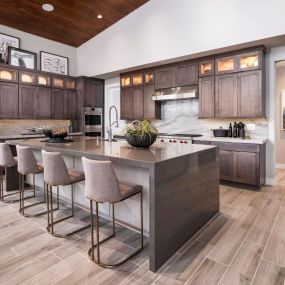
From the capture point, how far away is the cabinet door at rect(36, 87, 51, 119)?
6066mm

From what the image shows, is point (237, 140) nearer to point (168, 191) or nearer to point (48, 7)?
point (168, 191)

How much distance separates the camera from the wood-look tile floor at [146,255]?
1783 mm

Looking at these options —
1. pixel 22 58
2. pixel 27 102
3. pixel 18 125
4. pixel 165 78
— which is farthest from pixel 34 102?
pixel 165 78

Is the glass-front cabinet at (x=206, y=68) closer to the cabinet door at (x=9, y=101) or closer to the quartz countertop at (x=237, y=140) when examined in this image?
the quartz countertop at (x=237, y=140)

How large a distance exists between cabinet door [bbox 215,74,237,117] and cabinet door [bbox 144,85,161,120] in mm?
1638

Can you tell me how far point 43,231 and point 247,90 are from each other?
4023 mm

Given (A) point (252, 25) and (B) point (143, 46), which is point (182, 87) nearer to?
(B) point (143, 46)

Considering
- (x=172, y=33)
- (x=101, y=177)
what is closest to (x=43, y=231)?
(x=101, y=177)

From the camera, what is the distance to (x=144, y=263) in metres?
1.98

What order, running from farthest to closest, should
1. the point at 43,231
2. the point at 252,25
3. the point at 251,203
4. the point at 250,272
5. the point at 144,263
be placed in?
1. the point at 252,25
2. the point at 251,203
3. the point at 43,231
4. the point at 144,263
5. the point at 250,272

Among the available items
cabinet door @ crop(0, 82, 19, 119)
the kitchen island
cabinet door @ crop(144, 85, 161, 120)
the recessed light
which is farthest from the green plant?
cabinet door @ crop(0, 82, 19, 119)

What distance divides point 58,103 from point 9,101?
1311 millimetres

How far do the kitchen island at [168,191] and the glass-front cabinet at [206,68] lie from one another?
239 centimetres

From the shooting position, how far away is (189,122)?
5480 millimetres
